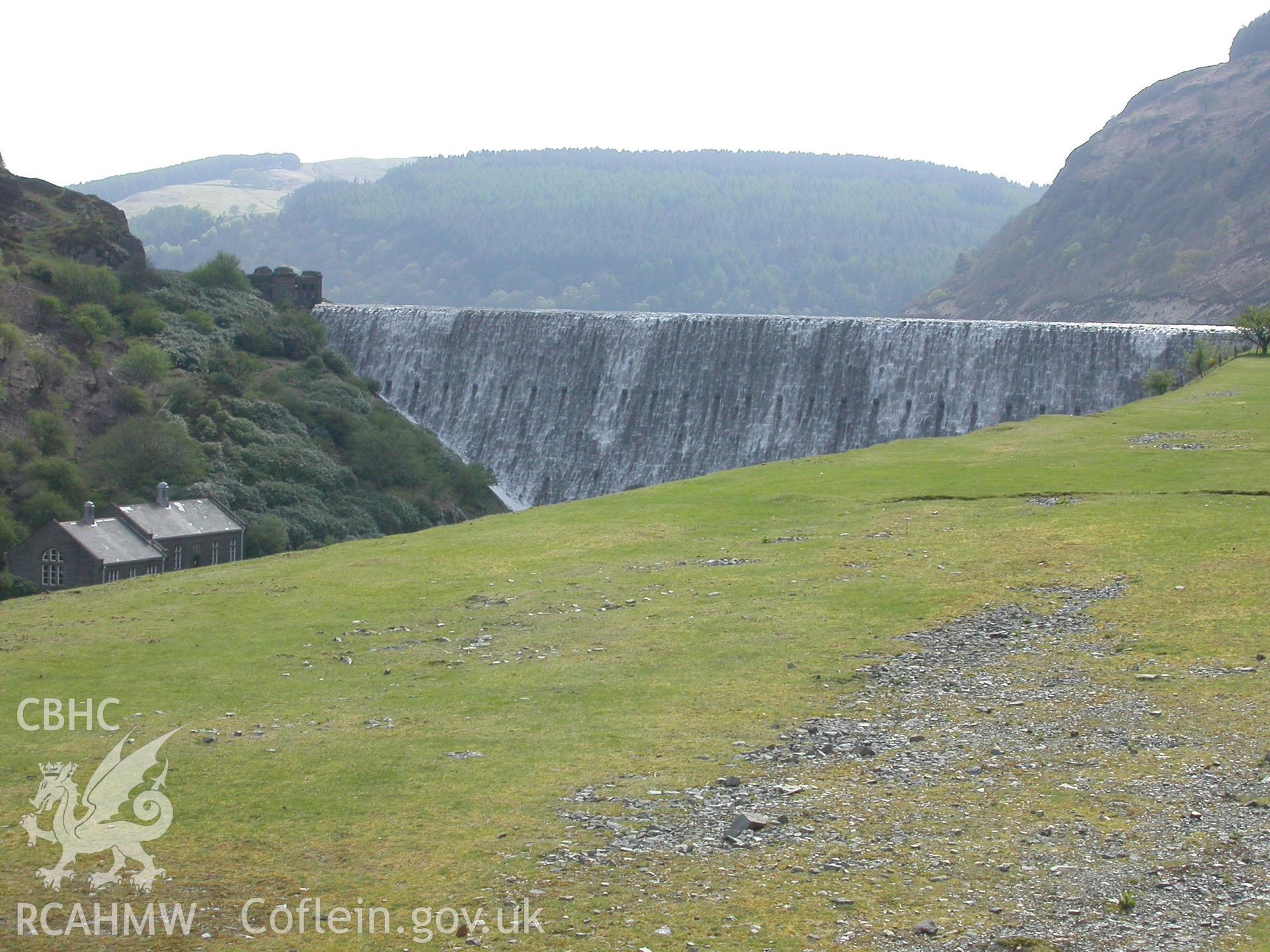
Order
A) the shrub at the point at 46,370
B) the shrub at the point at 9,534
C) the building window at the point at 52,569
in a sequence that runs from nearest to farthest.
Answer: the building window at the point at 52,569
the shrub at the point at 9,534
the shrub at the point at 46,370

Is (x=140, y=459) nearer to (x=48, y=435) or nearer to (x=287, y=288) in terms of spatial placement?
(x=48, y=435)

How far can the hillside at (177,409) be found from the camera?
5634cm

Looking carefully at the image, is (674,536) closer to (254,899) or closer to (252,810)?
(252,810)

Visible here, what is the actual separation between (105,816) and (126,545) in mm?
35363

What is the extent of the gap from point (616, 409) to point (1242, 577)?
51992 mm

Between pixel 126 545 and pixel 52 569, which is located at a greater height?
pixel 126 545

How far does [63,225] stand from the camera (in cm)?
8038

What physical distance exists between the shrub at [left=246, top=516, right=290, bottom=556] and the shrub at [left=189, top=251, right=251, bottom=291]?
3345cm

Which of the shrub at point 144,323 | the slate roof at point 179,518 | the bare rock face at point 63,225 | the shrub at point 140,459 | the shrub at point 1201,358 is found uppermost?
the bare rock face at point 63,225

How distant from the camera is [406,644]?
2055 cm

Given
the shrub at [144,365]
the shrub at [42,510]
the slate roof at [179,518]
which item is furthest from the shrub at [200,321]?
the slate roof at [179,518]

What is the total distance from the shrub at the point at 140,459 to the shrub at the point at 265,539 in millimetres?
4334

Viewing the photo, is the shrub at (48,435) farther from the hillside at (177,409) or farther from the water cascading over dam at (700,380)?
the water cascading over dam at (700,380)

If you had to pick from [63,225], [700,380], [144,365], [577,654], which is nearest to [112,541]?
[144,365]
